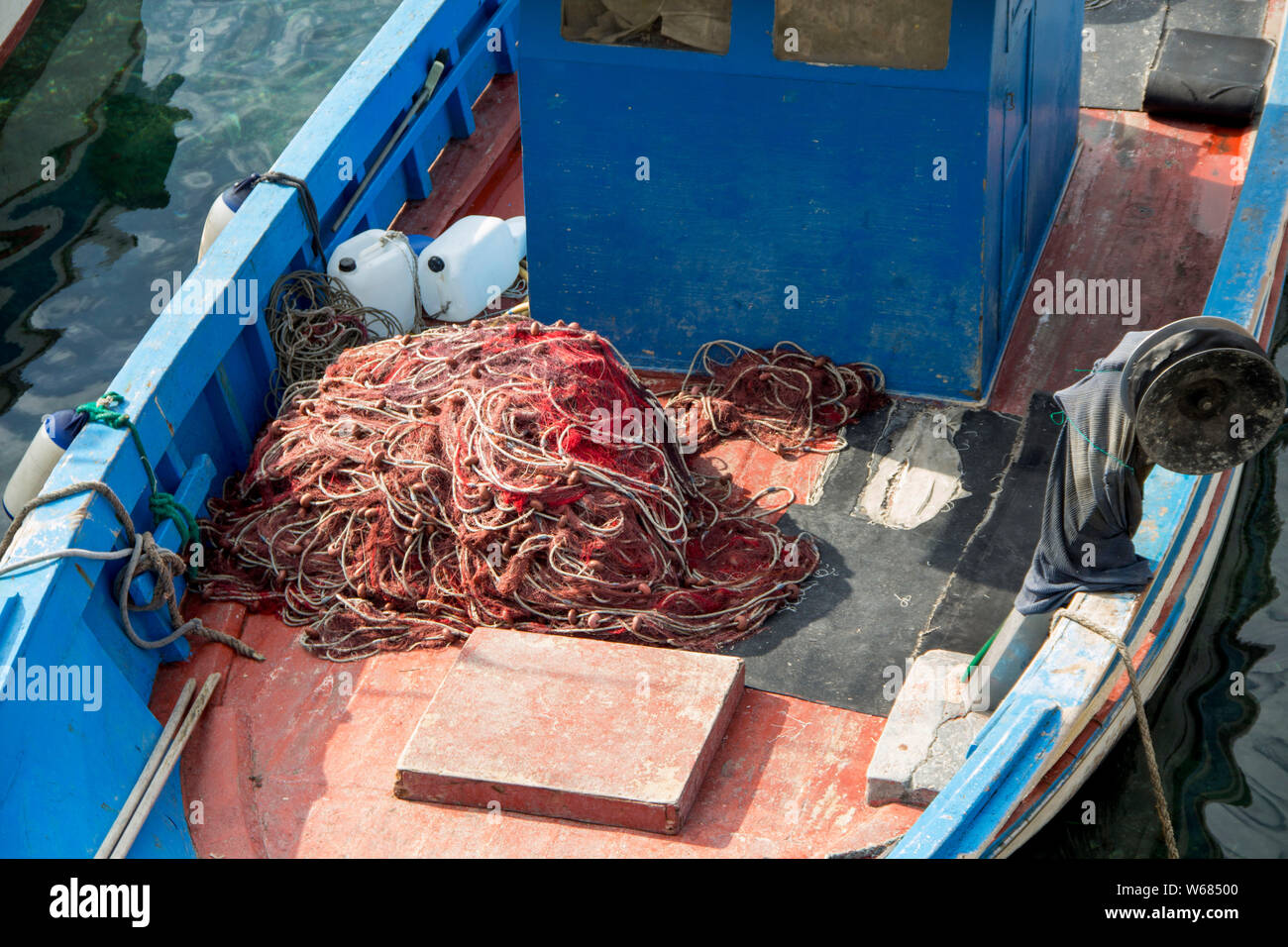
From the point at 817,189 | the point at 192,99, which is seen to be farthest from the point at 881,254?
the point at 192,99

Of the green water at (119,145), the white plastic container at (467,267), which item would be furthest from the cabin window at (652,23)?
the green water at (119,145)

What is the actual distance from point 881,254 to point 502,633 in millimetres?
2346

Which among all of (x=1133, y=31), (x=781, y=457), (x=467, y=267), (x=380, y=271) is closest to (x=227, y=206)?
(x=380, y=271)

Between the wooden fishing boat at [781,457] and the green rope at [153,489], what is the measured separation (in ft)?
0.14

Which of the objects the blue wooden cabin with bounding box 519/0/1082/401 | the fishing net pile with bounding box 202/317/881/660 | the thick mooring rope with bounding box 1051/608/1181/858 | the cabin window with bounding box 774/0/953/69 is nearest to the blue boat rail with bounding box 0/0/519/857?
the fishing net pile with bounding box 202/317/881/660

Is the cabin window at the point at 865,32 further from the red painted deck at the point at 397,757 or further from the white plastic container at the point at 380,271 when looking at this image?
the white plastic container at the point at 380,271

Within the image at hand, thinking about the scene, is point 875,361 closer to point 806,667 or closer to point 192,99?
point 806,667

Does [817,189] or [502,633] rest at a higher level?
[817,189]

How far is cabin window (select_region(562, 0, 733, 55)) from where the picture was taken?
5645 mm

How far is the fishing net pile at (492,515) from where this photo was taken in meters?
5.06

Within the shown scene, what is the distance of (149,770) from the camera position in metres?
4.61

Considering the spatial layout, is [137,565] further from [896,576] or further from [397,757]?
[896,576]

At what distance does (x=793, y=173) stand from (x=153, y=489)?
290 centimetres

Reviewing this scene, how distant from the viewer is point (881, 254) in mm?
5875
